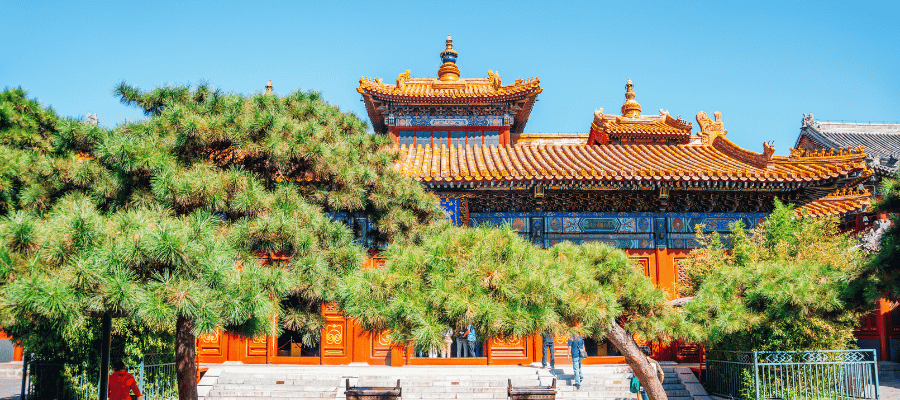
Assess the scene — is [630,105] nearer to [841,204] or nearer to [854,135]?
[841,204]

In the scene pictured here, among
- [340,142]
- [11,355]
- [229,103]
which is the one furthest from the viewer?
[11,355]

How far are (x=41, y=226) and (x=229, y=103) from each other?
8.76ft

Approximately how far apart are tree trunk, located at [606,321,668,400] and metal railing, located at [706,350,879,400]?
368 cm

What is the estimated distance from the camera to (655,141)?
17.5m

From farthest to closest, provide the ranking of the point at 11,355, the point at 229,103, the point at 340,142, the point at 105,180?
the point at 11,355
the point at 340,142
the point at 229,103
the point at 105,180

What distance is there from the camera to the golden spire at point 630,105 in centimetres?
2013

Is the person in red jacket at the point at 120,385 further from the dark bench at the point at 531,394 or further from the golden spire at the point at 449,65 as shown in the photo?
the golden spire at the point at 449,65

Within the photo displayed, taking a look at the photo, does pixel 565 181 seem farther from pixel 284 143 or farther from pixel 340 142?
pixel 284 143

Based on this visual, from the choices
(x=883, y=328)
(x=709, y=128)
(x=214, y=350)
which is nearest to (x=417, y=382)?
(x=214, y=350)

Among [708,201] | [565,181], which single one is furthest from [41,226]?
[708,201]

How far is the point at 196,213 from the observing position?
5328 mm

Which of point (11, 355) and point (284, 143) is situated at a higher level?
point (284, 143)

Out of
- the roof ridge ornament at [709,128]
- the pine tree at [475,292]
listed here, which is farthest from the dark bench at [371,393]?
the roof ridge ornament at [709,128]

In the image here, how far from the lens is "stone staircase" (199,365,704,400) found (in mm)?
10484
